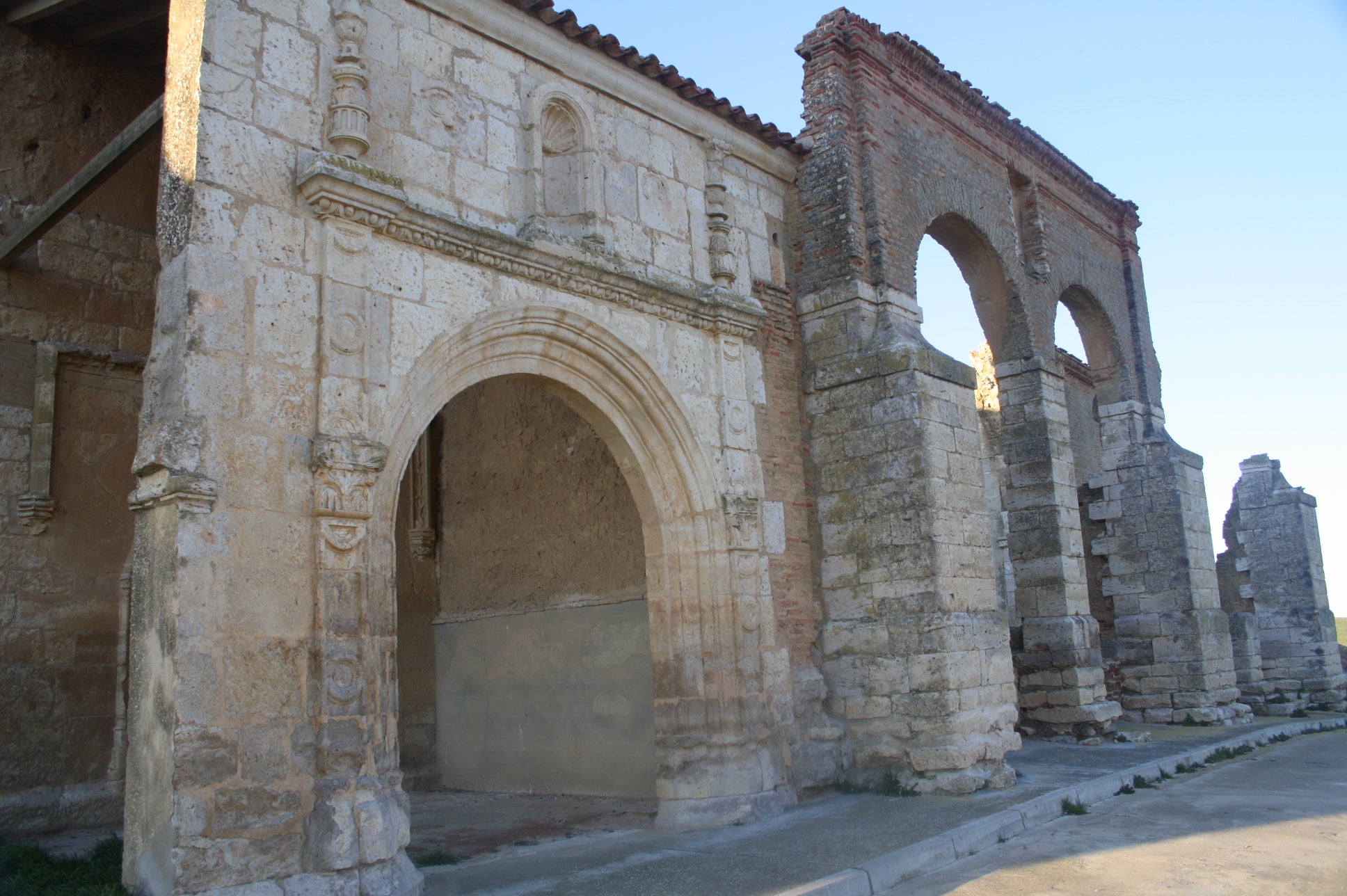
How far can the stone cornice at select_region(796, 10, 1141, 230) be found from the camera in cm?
Result: 912

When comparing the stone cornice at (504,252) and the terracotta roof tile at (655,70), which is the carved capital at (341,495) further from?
the terracotta roof tile at (655,70)

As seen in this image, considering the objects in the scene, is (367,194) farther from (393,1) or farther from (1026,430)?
(1026,430)

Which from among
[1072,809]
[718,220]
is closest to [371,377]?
[718,220]

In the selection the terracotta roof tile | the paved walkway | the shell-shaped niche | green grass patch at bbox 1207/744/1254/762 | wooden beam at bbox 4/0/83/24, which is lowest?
green grass patch at bbox 1207/744/1254/762

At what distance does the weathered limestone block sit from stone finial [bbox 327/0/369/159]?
12732mm

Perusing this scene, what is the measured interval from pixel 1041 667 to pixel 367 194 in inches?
311

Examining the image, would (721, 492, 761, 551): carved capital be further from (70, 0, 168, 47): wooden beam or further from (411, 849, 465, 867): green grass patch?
(70, 0, 168, 47): wooden beam

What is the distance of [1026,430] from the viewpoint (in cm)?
1092

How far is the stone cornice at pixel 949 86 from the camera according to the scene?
912cm

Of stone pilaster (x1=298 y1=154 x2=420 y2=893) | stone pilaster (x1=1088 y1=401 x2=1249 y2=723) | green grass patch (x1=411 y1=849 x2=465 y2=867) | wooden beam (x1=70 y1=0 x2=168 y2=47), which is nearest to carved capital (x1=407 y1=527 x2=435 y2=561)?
green grass patch (x1=411 y1=849 x2=465 y2=867)

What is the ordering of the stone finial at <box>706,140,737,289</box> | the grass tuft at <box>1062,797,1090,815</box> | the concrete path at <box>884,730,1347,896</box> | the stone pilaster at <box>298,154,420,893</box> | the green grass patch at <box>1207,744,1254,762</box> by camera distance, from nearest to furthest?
1. the stone pilaster at <box>298,154,420,893</box>
2. the concrete path at <box>884,730,1347,896</box>
3. the grass tuft at <box>1062,797,1090,815</box>
4. the stone finial at <box>706,140,737,289</box>
5. the green grass patch at <box>1207,744,1254,762</box>

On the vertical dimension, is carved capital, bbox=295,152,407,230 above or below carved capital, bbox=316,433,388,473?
above

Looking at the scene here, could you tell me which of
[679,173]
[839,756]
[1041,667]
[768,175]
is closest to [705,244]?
[679,173]

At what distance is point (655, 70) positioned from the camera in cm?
783
